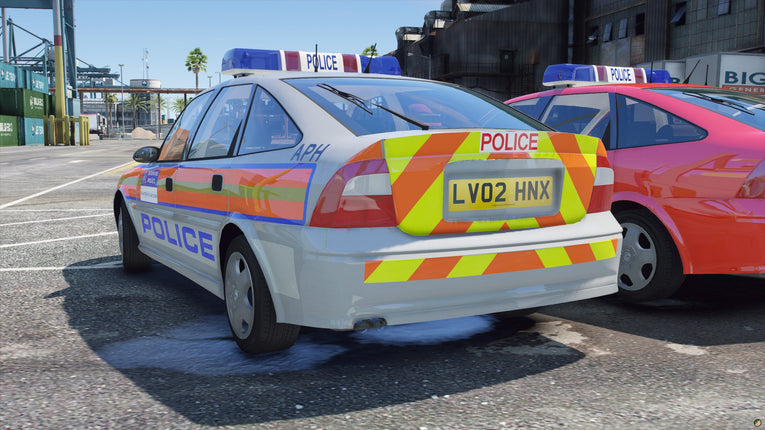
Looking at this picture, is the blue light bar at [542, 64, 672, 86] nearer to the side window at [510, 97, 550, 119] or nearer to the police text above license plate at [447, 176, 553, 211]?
the side window at [510, 97, 550, 119]

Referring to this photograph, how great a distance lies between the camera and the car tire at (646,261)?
4.45m

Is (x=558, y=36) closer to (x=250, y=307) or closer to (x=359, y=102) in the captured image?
(x=359, y=102)

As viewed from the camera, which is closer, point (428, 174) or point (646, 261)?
point (428, 174)

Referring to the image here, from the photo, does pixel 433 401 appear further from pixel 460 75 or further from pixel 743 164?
pixel 460 75

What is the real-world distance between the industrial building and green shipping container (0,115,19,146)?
30.3m

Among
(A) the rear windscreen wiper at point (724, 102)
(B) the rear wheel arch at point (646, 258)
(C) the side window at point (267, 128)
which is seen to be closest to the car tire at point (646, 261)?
(B) the rear wheel arch at point (646, 258)

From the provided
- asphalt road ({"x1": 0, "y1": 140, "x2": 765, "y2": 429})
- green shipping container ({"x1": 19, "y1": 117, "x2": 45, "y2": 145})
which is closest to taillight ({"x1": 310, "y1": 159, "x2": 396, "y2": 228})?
asphalt road ({"x1": 0, "y1": 140, "x2": 765, "y2": 429})

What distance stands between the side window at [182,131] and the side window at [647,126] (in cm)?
277

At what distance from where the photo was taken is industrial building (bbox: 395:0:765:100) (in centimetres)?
3030

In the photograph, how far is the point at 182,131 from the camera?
4789mm

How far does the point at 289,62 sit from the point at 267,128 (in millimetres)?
2842

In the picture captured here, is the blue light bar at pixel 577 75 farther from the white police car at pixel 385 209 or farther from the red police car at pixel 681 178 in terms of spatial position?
the white police car at pixel 385 209

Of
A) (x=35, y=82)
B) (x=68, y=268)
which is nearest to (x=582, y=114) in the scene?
(x=68, y=268)

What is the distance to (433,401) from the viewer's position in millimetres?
2906
